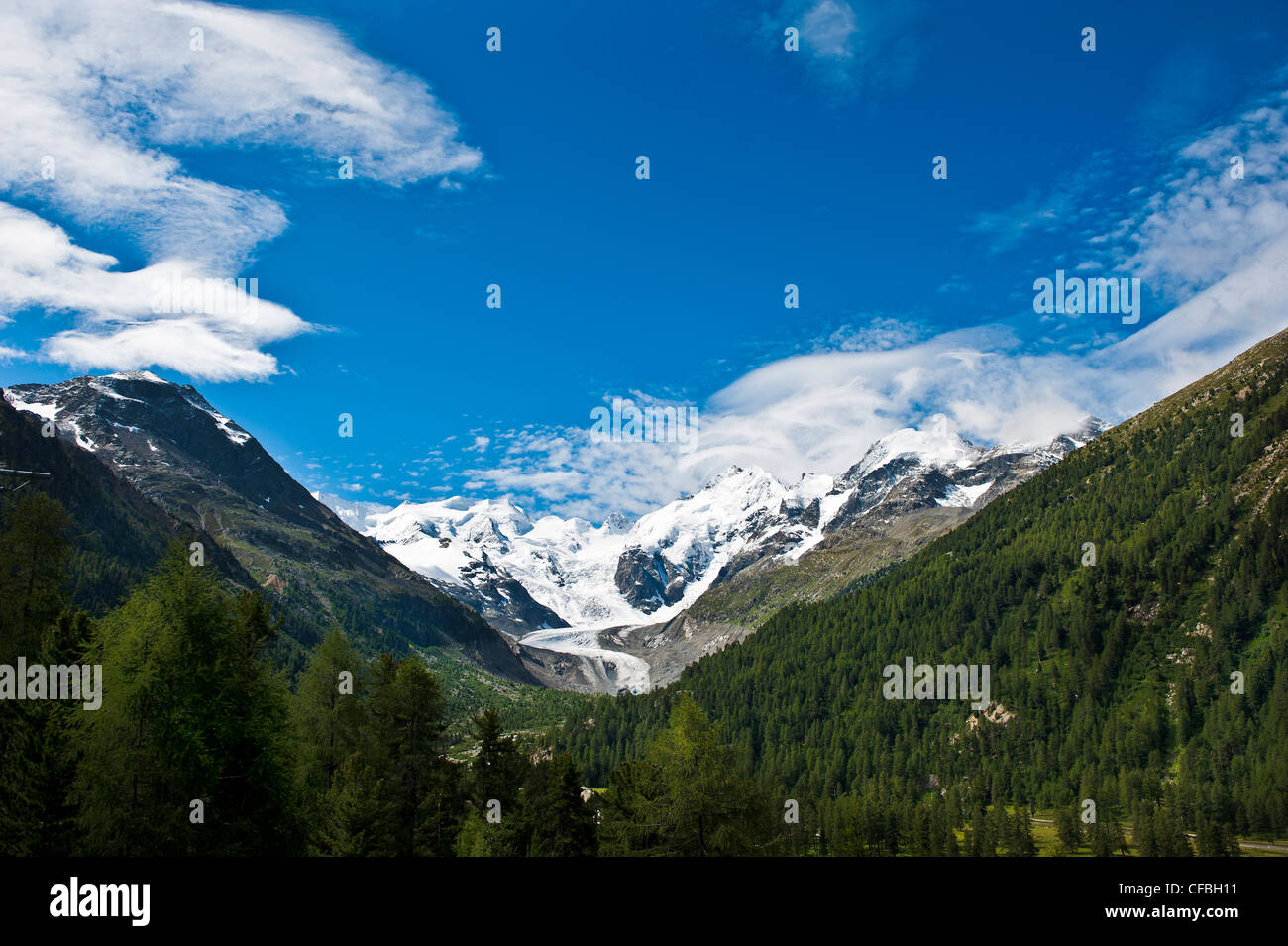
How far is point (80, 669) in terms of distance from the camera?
3434 cm

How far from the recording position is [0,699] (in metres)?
35.0

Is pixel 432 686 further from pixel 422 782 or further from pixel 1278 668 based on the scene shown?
pixel 1278 668
